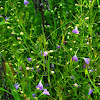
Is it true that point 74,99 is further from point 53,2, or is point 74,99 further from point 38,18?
point 53,2

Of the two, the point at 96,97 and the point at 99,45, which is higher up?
the point at 99,45

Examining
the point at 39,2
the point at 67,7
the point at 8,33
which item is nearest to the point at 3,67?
the point at 39,2

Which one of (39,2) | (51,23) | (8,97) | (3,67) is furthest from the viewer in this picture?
(51,23)

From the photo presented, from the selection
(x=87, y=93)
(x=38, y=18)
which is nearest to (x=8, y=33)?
(x=38, y=18)

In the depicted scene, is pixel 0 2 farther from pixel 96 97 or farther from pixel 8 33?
pixel 96 97

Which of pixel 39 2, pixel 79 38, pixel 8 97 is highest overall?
pixel 39 2

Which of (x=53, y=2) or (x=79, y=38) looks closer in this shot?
(x=79, y=38)

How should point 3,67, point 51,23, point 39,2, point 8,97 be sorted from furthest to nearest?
point 51,23, point 39,2, point 8,97, point 3,67

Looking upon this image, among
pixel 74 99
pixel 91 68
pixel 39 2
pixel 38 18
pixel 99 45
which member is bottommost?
pixel 74 99

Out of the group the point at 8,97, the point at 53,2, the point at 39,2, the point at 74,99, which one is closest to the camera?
the point at 8,97
